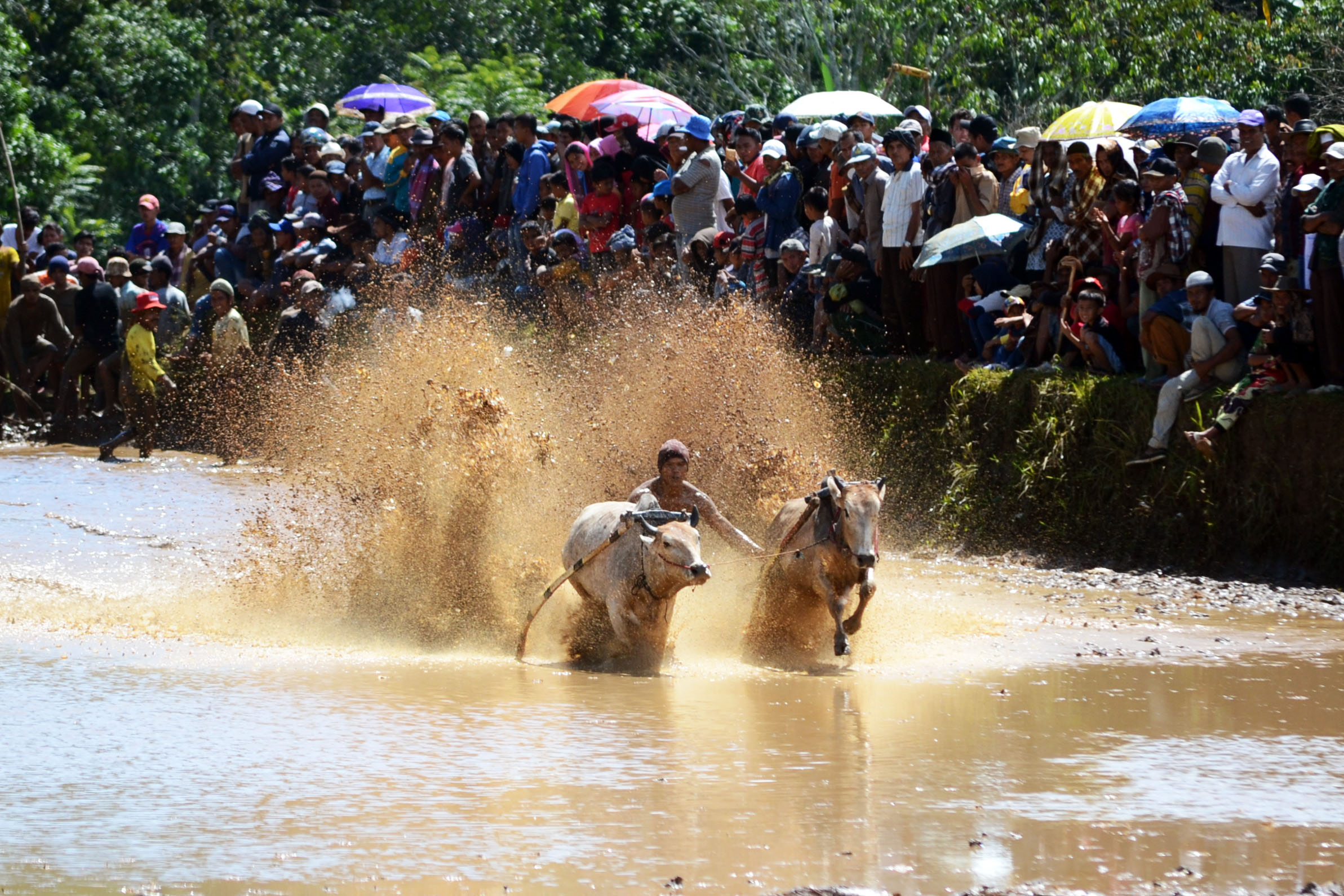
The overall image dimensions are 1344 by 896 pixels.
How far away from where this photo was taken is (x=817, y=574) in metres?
10.6

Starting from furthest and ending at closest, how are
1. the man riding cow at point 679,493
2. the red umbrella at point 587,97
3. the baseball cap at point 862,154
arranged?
the red umbrella at point 587,97 → the baseball cap at point 862,154 → the man riding cow at point 679,493

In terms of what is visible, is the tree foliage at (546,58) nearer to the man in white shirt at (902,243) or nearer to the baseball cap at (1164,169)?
the man in white shirt at (902,243)

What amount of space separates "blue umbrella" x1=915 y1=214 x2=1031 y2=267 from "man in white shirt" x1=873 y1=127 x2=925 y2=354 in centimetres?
58

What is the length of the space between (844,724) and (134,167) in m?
31.6

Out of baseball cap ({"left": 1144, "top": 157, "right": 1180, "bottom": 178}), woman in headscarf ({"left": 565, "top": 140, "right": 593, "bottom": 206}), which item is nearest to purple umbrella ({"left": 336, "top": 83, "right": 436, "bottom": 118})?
woman in headscarf ({"left": 565, "top": 140, "right": 593, "bottom": 206})

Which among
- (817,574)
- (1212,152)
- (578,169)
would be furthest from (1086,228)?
(578,169)

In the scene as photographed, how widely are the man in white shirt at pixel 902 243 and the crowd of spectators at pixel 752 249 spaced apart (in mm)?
21

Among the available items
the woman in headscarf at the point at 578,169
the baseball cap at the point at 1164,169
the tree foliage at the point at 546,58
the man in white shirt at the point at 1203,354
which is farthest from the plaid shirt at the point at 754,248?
the tree foliage at the point at 546,58

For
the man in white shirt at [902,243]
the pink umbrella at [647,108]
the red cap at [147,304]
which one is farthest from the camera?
the red cap at [147,304]

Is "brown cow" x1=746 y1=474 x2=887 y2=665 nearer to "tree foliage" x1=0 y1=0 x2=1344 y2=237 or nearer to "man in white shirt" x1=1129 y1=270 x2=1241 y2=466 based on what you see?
"man in white shirt" x1=1129 y1=270 x2=1241 y2=466

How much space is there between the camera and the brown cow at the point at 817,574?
10.2 m

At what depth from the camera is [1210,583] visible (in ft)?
41.3

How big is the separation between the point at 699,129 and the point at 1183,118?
4.73m

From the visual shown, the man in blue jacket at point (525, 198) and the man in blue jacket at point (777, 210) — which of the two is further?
the man in blue jacket at point (525, 198)
